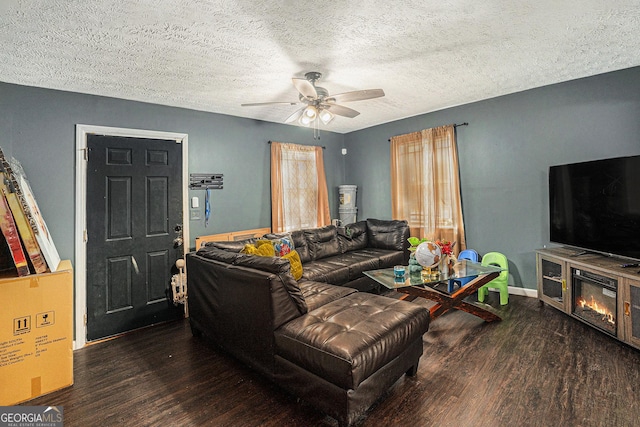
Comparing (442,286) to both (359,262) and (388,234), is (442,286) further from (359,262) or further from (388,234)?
(388,234)

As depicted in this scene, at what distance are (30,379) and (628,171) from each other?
5.03 meters

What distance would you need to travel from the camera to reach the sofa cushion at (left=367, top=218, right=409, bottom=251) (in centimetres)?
451

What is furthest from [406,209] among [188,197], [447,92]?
[188,197]

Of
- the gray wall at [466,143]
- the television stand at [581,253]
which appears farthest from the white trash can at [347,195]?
the television stand at [581,253]

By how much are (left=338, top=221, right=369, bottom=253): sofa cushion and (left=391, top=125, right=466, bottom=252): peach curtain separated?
0.63 metres

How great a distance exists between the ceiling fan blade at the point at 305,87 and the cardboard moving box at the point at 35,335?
2.28 metres

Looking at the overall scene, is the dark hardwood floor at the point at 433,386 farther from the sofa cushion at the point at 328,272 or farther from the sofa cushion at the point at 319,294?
the sofa cushion at the point at 328,272

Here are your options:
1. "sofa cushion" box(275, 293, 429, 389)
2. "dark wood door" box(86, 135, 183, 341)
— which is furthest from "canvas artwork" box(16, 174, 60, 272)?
"sofa cushion" box(275, 293, 429, 389)

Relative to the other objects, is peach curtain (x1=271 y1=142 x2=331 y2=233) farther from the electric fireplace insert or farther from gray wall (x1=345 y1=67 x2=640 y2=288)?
the electric fireplace insert

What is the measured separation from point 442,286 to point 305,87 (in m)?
2.34

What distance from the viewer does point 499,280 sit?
3607mm

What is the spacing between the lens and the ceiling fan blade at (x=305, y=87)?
95.7 inches

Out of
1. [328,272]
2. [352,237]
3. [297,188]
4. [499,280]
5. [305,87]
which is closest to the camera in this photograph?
[305,87]

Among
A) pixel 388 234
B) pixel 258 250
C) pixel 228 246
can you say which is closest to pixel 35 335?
pixel 228 246
